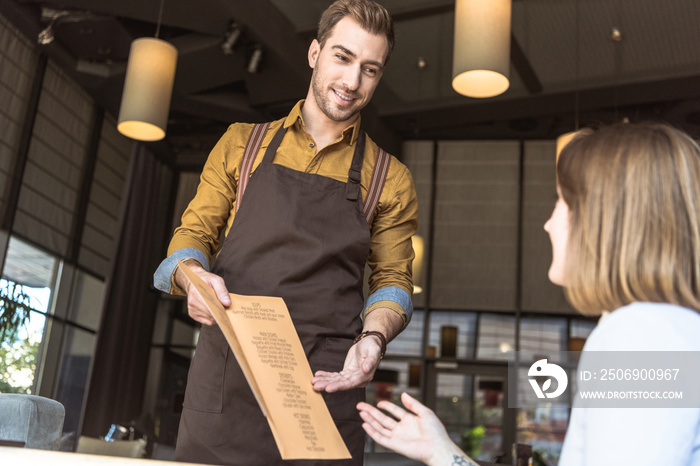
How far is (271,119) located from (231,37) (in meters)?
1.12

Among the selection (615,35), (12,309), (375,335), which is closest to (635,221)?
(375,335)

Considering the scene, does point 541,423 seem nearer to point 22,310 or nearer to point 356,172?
point 22,310

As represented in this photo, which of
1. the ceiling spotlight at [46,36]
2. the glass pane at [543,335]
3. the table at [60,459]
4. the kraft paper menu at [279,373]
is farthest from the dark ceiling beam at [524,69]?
the table at [60,459]

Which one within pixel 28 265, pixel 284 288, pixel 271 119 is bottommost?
pixel 284 288

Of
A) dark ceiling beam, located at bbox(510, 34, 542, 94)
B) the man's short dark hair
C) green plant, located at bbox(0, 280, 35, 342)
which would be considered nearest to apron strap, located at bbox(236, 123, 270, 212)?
the man's short dark hair

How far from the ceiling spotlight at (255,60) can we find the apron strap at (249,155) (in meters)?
4.25

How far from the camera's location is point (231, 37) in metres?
5.55

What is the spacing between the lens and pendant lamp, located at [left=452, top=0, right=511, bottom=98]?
10.9ft

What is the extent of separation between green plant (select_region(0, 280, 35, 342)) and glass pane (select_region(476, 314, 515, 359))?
4628 mm

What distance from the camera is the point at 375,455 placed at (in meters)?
2.57

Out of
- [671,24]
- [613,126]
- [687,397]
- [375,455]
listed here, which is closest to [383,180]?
[613,126]

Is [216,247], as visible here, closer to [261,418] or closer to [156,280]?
[156,280]

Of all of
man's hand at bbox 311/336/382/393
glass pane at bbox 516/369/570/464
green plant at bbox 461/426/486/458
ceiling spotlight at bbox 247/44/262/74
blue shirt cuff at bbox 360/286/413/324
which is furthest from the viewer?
green plant at bbox 461/426/486/458

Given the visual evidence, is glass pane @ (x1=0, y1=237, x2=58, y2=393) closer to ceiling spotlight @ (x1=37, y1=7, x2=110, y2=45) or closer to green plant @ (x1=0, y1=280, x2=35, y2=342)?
green plant @ (x1=0, y1=280, x2=35, y2=342)
